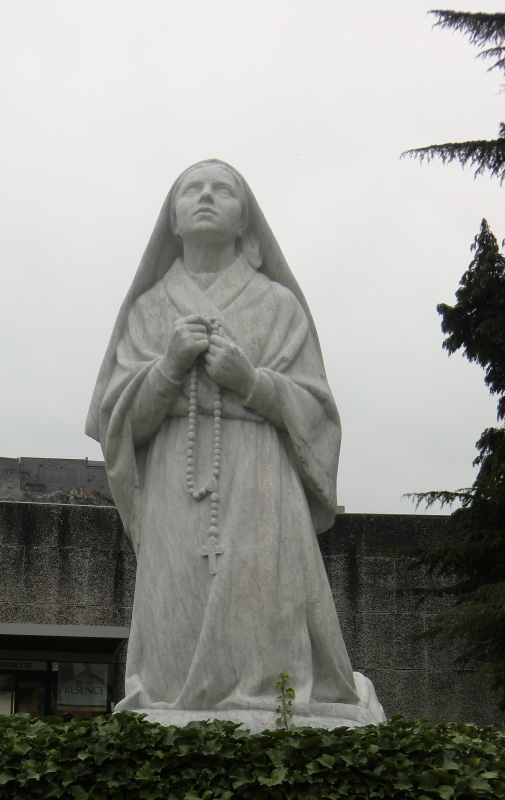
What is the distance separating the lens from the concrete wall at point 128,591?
16.0 metres

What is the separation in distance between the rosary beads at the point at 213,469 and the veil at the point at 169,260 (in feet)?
2.27

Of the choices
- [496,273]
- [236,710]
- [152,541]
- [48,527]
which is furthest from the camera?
[48,527]

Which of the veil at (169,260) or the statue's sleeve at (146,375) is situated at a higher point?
the veil at (169,260)

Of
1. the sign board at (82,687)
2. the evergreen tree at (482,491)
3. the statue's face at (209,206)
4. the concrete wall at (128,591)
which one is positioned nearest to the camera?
the statue's face at (209,206)

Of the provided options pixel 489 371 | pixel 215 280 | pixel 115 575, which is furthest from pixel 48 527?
pixel 215 280

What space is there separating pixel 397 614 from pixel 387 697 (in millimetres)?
1202

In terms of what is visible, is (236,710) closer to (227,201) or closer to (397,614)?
(227,201)

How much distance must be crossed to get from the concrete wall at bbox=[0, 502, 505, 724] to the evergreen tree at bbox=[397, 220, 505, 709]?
71 centimetres

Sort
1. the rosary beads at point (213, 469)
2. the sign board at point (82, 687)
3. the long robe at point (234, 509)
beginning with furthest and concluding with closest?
the sign board at point (82, 687), the rosary beads at point (213, 469), the long robe at point (234, 509)

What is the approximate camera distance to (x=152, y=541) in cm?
580

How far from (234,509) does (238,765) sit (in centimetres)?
138

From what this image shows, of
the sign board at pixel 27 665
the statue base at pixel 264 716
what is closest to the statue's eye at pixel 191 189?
the statue base at pixel 264 716

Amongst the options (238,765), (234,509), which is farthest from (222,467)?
(238,765)

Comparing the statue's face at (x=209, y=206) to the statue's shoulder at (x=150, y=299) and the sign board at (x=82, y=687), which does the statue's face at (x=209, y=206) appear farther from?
the sign board at (x=82, y=687)
